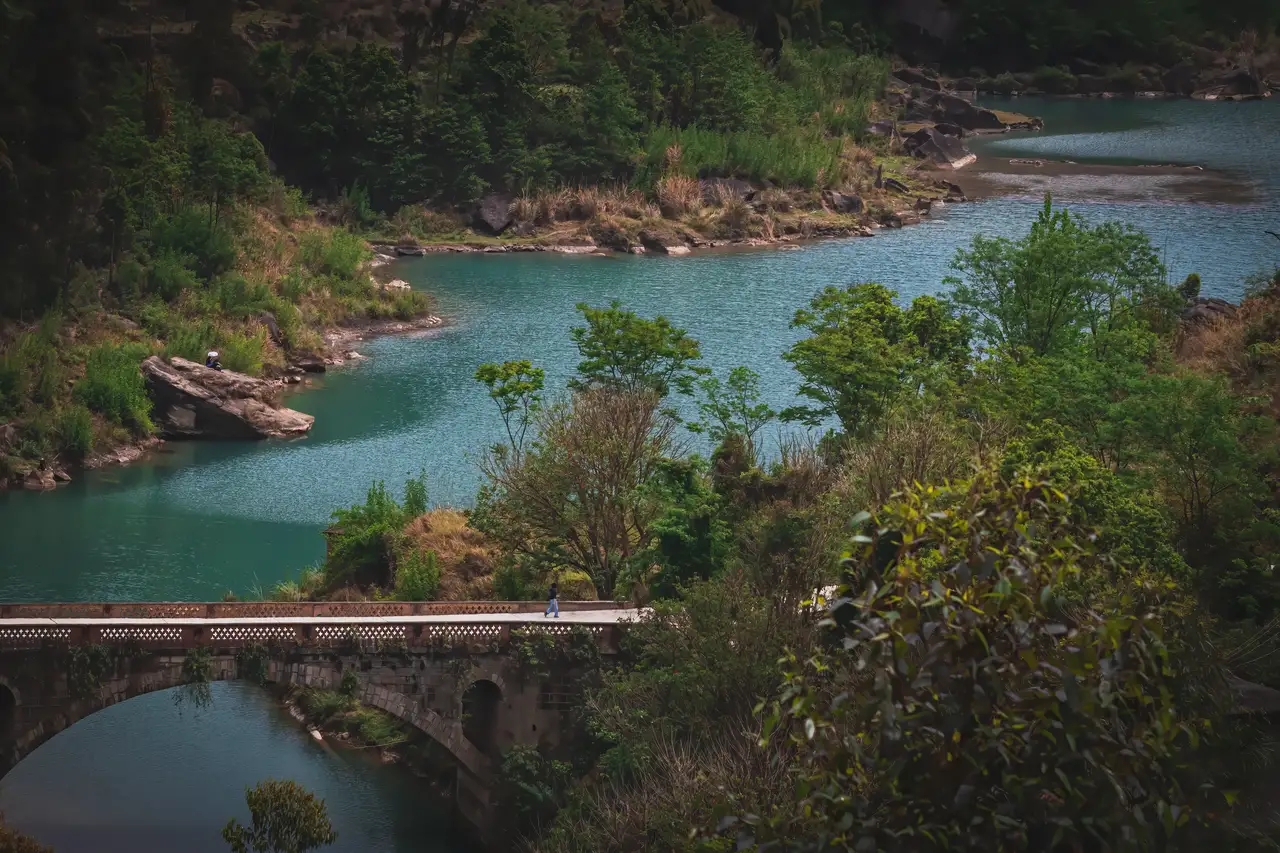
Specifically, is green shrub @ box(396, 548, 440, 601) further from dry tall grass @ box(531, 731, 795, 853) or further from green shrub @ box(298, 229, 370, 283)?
green shrub @ box(298, 229, 370, 283)

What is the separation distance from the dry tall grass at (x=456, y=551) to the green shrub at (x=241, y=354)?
19.6 metres

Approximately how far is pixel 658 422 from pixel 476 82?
172 feet

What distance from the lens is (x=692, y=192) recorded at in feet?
327

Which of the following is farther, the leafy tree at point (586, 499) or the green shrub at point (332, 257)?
the green shrub at point (332, 257)

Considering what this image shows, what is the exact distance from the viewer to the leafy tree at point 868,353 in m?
50.2

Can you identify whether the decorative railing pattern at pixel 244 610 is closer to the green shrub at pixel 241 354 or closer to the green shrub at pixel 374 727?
the green shrub at pixel 374 727

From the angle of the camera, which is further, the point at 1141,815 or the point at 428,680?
the point at 428,680

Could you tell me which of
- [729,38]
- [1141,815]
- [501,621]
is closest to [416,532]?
[501,621]

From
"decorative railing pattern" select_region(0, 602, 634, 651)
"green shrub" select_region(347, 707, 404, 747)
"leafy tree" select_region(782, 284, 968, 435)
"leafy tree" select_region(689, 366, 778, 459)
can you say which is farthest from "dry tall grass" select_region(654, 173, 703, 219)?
"decorative railing pattern" select_region(0, 602, 634, 651)

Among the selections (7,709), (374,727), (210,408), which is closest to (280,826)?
(7,709)

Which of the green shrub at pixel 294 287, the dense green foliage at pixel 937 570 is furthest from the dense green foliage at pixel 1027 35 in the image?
the dense green foliage at pixel 937 570

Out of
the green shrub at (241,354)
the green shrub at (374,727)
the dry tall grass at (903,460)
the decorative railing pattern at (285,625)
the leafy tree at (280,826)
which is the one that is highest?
the dry tall grass at (903,460)

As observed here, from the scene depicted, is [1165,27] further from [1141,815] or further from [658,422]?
[1141,815]

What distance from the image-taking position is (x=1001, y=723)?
17688 mm
